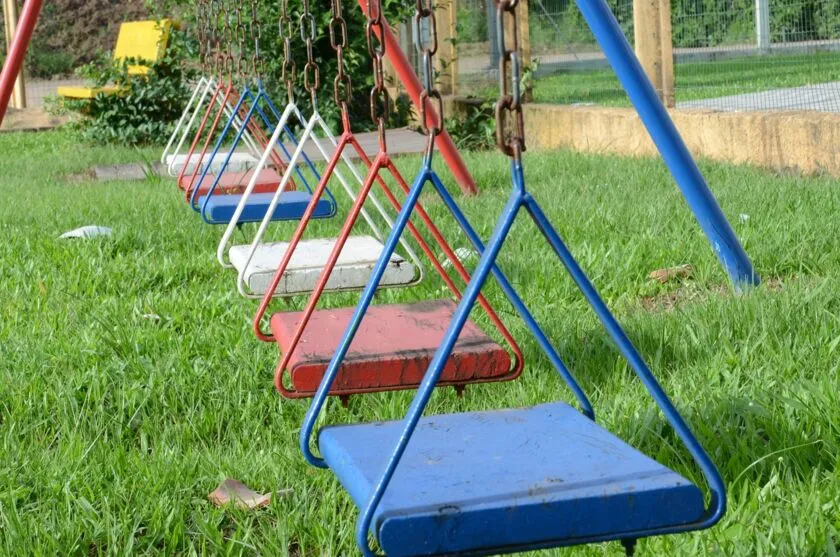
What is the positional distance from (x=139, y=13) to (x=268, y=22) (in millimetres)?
13691

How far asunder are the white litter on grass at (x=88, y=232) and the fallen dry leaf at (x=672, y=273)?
8.39 ft

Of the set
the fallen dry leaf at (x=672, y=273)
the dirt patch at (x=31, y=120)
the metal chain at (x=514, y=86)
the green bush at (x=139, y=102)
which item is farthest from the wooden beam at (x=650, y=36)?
the dirt patch at (x=31, y=120)

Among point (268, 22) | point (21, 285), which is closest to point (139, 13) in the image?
point (268, 22)

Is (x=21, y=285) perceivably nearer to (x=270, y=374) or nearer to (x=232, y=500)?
(x=270, y=374)

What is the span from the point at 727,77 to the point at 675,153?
159 inches

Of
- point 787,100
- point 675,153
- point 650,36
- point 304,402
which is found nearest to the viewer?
point 304,402

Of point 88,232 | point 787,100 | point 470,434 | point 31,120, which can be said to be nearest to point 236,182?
point 88,232

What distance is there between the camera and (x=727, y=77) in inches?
302

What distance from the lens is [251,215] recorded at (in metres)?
4.29

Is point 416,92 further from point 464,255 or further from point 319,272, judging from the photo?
point 319,272

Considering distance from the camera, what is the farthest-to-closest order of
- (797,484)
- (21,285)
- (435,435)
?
(21,285)
(797,484)
(435,435)

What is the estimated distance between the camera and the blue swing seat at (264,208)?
420 centimetres

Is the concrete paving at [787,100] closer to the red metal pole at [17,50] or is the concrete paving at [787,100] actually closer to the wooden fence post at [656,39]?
the wooden fence post at [656,39]

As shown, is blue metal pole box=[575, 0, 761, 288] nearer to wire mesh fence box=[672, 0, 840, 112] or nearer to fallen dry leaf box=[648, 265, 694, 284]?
fallen dry leaf box=[648, 265, 694, 284]
